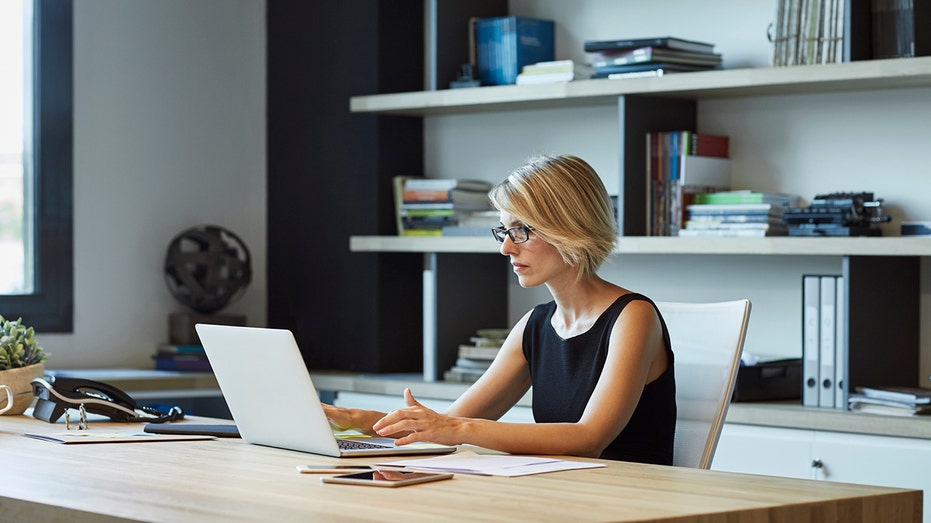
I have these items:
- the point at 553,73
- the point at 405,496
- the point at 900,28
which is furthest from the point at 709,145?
the point at 405,496

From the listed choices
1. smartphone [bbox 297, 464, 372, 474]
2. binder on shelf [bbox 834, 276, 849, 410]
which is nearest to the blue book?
binder on shelf [bbox 834, 276, 849, 410]

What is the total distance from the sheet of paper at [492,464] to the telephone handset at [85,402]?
2.68 feet

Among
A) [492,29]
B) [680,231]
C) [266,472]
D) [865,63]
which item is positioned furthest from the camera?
[492,29]

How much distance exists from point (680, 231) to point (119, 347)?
1.98m

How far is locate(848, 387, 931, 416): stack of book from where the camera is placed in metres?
3.22

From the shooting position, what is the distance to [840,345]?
3389 millimetres

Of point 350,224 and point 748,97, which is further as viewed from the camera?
point 350,224

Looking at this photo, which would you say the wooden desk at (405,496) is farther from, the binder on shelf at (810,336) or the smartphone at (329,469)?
the binder on shelf at (810,336)

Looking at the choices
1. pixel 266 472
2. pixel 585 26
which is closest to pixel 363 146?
pixel 585 26

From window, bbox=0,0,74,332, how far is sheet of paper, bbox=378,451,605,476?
8.33 ft

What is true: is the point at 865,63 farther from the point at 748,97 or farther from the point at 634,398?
the point at 634,398

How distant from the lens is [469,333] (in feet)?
14.0

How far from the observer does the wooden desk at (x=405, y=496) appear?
1638 millimetres

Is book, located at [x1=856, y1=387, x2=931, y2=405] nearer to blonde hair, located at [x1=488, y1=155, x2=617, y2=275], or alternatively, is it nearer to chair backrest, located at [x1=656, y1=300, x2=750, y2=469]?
chair backrest, located at [x1=656, y1=300, x2=750, y2=469]
